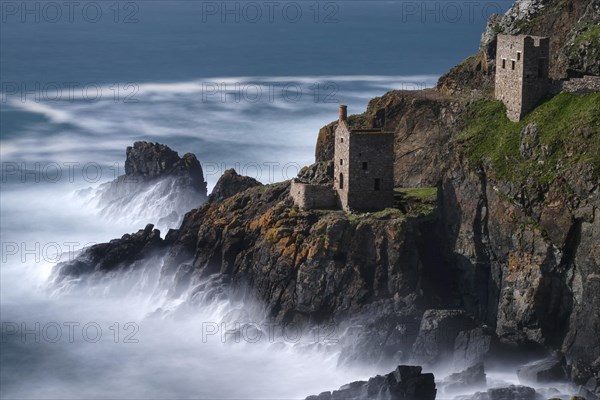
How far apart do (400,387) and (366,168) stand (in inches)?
561

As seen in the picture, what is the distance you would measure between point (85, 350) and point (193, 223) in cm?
954

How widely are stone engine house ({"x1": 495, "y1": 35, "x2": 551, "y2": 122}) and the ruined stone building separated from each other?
20.9ft

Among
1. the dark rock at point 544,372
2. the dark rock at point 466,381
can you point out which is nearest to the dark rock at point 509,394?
the dark rock at point 466,381

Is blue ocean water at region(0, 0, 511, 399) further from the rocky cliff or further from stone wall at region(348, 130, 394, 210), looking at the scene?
stone wall at region(348, 130, 394, 210)

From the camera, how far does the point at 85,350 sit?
78.8 meters

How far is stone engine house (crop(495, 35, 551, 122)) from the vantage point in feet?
245

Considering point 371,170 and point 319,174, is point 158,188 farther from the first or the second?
point 371,170

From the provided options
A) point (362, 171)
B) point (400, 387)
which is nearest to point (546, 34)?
point (362, 171)

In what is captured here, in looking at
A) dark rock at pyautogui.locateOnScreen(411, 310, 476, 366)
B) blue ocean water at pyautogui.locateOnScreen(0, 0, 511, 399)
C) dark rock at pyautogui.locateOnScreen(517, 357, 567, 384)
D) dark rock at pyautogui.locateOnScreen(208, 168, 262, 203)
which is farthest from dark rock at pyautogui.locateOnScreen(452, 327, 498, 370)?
dark rock at pyautogui.locateOnScreen(208, 168, 262, 203)

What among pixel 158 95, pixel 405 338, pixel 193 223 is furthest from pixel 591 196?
pixel 158 95

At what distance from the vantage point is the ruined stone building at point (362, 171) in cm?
7531

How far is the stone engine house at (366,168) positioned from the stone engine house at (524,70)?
6.36m

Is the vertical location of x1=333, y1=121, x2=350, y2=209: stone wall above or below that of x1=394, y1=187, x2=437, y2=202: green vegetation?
above

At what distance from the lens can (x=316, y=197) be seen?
76.7m
